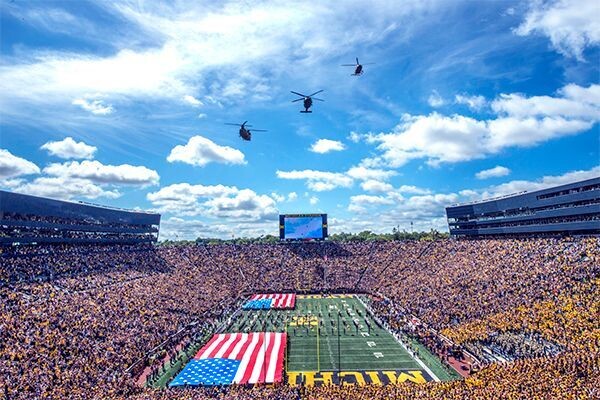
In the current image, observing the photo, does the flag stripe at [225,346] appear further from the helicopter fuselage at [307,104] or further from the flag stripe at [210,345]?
the helicopter fuselage at [307,104]

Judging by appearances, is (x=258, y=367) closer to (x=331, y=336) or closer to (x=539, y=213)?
(x=331, y=336)

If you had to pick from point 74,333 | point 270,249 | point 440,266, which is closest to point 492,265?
point 440,266

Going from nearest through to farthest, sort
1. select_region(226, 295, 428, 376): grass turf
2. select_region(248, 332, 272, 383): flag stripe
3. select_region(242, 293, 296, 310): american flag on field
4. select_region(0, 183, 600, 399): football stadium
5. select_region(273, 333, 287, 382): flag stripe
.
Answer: select_region(0, 183, 600, 399): football stadium < select_region(248, 332, 272, 383): flag stripe < select_region(273, 333, 287, 382): flag stripe < select_region(226, 295, 428, 376): grass turf < select_region(242, 293, 296, 310): american flag on field

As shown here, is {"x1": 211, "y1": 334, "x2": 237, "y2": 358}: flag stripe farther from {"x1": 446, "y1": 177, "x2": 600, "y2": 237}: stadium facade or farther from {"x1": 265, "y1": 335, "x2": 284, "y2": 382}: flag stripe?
{"x1": 446, "y1": 177, "x2": 600, "y2": 237}: stadium facade

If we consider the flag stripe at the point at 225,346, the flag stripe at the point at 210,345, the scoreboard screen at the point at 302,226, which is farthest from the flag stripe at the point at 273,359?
the scoreboard screen at the point at 302,226

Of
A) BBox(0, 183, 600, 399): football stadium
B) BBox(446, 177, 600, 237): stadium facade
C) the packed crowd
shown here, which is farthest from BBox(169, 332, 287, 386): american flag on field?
BBox(446, 177, 600, 237): stadium facade

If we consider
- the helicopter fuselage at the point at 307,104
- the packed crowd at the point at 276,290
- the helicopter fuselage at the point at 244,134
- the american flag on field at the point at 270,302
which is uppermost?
the helicopter fuselage at the point at 307,104
